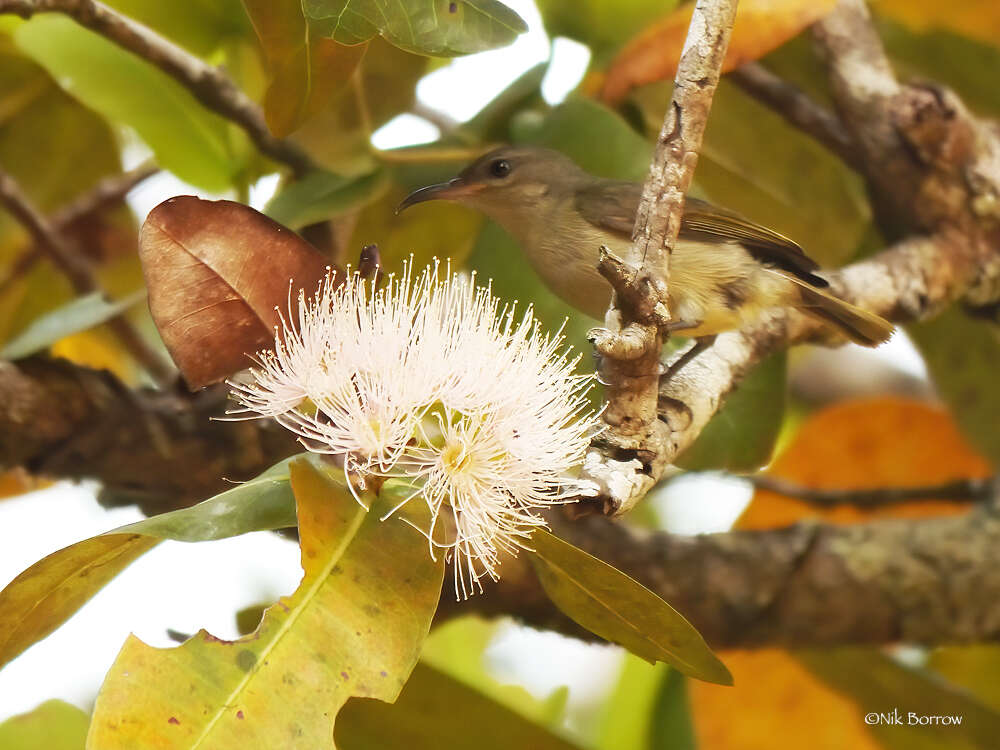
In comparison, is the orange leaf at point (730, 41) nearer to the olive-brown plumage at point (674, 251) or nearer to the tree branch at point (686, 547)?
the olive-brown plumage at point (674, 251)

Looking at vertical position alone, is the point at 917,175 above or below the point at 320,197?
above

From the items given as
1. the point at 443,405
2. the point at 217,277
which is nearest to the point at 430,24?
the point at 217,277

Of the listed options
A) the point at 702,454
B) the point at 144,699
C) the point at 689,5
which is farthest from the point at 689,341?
the point at 144,699

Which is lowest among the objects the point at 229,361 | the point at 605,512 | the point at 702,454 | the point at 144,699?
the point at 144,699

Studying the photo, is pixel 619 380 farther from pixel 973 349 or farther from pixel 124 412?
pixel 973 349

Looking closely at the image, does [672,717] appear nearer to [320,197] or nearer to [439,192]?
[439,192]

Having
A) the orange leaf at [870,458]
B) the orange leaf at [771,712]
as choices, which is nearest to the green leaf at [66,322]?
the orange leaf at [771,712]

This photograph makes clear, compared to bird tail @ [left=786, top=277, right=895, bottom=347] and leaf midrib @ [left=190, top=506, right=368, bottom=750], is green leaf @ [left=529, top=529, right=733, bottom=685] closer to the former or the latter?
leaf midrib @ [left=190, top=506, right=368, bottom=750]
